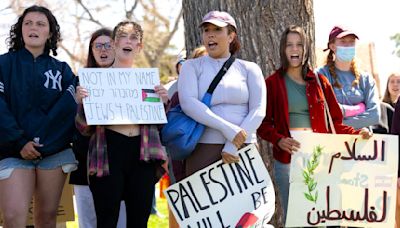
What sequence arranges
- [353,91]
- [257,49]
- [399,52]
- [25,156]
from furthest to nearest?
1. [399,52]
2. [257,49]
3. [353,91]
4. [25,156]

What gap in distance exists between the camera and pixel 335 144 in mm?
6531

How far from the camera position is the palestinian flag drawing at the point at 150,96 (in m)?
6.11

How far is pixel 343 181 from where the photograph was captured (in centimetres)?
660

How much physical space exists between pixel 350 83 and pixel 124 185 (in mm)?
2293

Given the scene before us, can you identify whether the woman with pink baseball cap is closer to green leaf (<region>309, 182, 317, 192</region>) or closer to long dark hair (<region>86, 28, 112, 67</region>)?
green leaf (<region>309, 182, 317, 192</region>)

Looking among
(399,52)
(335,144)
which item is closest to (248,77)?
(335,144)

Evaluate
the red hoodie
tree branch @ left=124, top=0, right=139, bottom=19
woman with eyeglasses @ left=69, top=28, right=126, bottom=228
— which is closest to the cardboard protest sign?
woman with eyeglasses @ left=69, top=28, right=126, bottom=228

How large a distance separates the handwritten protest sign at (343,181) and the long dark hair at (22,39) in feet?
7.06

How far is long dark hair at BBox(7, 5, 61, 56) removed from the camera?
620cm

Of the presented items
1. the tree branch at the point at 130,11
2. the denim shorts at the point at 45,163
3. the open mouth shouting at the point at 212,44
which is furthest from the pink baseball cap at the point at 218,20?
the tree branch at the point at 130,11

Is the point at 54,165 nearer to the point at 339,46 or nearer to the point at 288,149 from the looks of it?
the point at 288,149

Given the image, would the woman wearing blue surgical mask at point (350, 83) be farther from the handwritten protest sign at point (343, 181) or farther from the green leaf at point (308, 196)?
the green leaf at point (308, 196)

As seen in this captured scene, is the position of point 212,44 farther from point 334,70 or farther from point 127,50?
point 334,70

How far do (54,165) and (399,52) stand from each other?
8300 cm
